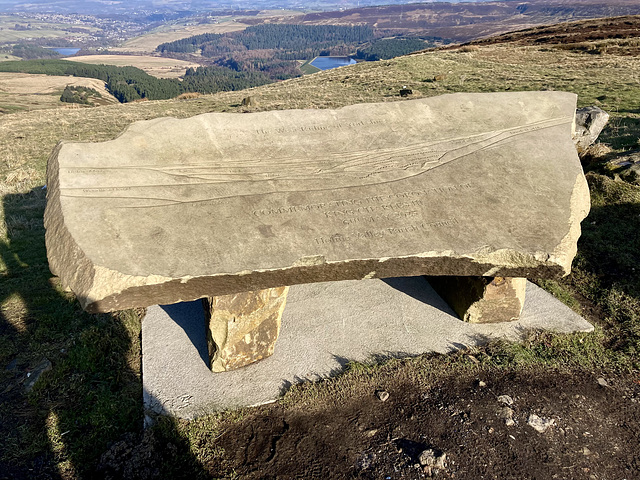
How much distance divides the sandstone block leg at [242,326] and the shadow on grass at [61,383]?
34.6 inches

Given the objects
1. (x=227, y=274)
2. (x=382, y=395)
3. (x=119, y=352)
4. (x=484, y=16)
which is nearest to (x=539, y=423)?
(x=382, y=395)

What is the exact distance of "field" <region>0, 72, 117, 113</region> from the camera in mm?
39156

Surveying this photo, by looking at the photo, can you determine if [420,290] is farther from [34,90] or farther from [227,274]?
[34,90]

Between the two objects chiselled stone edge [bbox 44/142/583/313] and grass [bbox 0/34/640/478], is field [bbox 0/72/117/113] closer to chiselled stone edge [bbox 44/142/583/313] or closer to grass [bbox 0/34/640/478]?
grass [bbox 0/34/640/478]

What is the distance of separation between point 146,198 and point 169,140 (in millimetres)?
965

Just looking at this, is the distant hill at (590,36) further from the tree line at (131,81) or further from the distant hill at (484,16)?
the distant hill at (484,16)

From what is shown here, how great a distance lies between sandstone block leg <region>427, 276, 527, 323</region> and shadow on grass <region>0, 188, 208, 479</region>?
11.2 feet

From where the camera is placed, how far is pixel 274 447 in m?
3.61

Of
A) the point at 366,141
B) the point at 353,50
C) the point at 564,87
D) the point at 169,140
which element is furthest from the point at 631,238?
the point at 353,50

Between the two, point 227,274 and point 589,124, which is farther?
point 589,124

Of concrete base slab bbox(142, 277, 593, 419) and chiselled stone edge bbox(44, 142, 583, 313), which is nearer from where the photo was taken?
chiselled stone edge bbox(44, 142, 583, 313)

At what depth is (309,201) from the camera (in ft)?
13.4

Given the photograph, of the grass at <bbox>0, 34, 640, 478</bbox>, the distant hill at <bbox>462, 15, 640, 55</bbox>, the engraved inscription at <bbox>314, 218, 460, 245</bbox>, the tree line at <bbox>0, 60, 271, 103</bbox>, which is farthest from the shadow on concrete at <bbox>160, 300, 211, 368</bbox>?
the tree line at <bbox>0, 60, 271, 103</bbox>

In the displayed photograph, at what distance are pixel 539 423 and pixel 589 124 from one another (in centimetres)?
691
